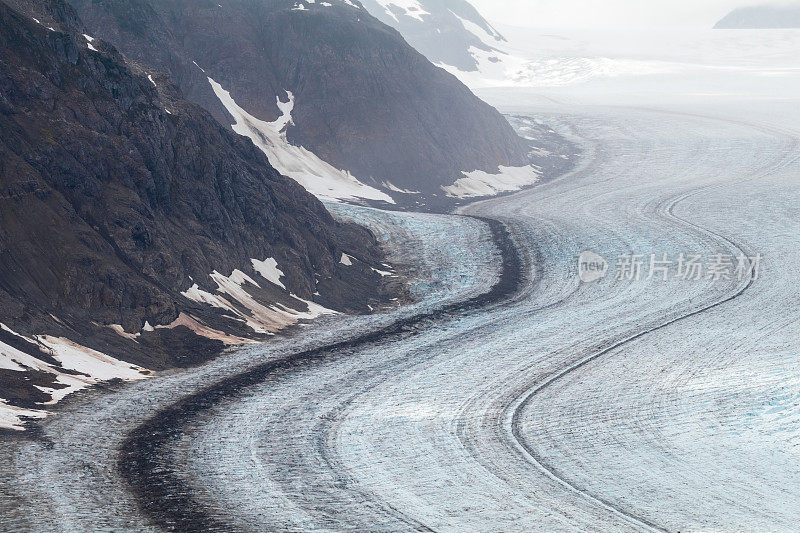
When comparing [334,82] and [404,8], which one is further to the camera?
[404,8]

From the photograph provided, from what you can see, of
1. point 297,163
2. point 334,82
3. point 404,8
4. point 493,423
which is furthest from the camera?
point 404,8

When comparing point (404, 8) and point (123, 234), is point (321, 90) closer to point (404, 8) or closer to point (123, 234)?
point (123, 234)

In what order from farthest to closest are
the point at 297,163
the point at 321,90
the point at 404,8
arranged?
1. the point at 404,8
2. the point at 321,90
3. the point at 297,163

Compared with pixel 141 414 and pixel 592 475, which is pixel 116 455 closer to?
pixel 141 414

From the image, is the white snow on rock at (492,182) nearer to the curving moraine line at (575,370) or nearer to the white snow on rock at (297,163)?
the white snow on rock at (297,163)

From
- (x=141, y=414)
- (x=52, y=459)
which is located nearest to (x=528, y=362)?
(x=141, y=414)

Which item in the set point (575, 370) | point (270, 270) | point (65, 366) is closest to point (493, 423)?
point (575, 370)

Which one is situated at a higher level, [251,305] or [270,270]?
[270,270]
